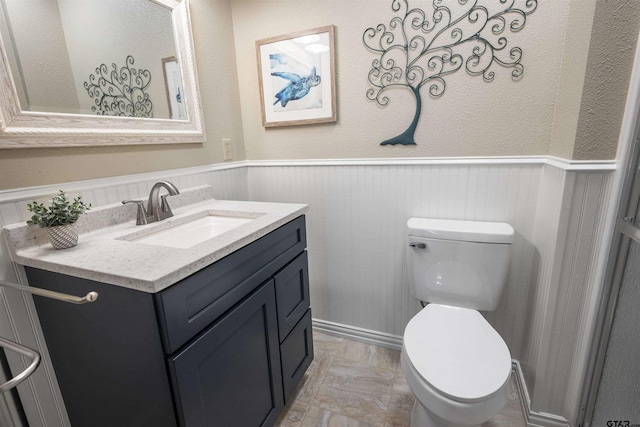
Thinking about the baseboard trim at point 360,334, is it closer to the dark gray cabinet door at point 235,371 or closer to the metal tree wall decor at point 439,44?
the dark gray cabinet door at point 235,371

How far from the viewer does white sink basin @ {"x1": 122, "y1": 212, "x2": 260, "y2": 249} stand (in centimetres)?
115

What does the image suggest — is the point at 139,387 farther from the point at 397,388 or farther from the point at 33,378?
the point at 397,388

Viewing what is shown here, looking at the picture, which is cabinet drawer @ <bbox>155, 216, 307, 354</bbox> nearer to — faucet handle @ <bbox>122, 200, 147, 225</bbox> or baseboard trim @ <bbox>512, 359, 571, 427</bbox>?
faucet handle @ <bbox>122, 200, 147, 225</bbox>

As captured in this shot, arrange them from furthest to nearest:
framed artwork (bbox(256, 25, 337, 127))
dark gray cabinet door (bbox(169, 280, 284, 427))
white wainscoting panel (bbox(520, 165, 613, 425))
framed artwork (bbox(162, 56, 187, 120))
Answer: framed artwork (bbox(256, 25, 337, 127)), framed artwork (bbox(162, 56, 187, 120)), white wainscoting panel (bbox(520, 165, 613, 425)), dark gray cabinet door (bbox(169, 280, 284, 427))

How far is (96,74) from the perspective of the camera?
1117mm

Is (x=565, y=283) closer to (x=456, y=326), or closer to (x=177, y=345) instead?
(x=456, y=326)

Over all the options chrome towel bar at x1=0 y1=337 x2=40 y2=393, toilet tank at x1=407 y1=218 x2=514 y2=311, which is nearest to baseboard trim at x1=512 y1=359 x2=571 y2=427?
toilet tank at x1=407 y1=218 x2=514 y2=311

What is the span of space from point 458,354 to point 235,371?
29.8 inches

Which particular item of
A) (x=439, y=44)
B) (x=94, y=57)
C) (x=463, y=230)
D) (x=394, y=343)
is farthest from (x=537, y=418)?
(x=94, y=57)

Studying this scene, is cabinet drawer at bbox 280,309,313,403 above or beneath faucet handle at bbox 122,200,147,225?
beneath

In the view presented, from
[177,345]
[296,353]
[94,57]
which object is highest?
[94,57]

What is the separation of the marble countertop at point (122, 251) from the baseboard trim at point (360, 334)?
96 centimetres

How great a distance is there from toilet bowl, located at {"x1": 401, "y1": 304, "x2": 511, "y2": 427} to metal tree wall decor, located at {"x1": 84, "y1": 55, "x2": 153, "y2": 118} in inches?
54.9

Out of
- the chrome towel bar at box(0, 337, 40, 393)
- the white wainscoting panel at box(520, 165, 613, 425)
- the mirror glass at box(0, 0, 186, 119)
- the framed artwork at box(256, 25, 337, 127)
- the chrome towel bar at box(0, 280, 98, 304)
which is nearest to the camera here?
the chrome towel bar at box(0, 337, 40, 393)
